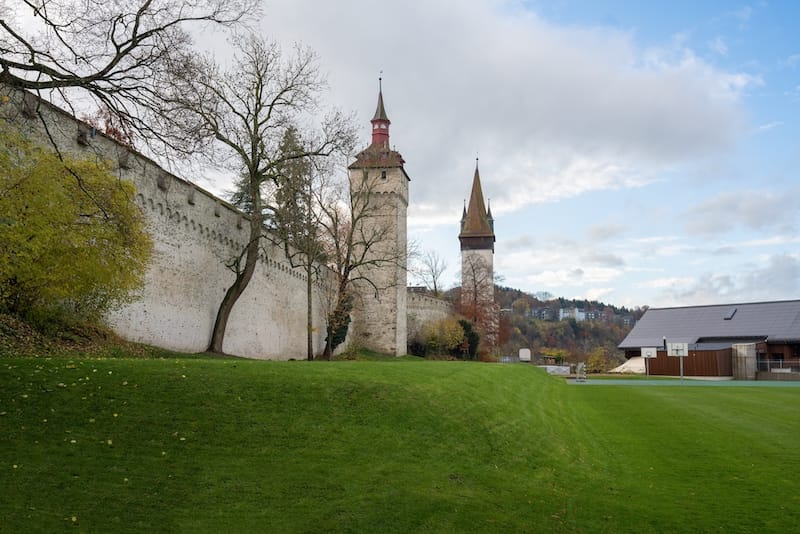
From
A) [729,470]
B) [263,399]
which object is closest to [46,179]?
[263,399]

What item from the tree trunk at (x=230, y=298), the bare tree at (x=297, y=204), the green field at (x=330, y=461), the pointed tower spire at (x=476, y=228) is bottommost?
the green field at (x=330, y=461)

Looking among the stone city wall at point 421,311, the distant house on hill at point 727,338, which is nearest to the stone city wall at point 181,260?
the stone city wall at point 421,311

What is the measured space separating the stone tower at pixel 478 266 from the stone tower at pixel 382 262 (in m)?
19.2

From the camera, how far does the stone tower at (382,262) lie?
4431 cm

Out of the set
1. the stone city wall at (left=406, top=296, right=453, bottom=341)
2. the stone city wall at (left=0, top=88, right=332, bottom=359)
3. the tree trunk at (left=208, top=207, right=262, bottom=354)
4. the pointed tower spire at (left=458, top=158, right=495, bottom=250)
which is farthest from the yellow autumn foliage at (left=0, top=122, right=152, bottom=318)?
the pointed tower spire at (left=458, top=158, right=495, bottom=250)

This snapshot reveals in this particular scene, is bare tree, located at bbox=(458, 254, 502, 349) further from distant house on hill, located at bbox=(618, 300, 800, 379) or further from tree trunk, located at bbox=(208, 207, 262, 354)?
tree trunk, located at bbox=(208, 207, 262, 354)

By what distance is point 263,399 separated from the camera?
1050cm

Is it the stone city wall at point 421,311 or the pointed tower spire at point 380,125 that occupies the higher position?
the pointed tower spire at point 380,125

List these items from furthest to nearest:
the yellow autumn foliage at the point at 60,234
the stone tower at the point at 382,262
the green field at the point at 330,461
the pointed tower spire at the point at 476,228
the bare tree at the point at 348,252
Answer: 1. the pointed tower spire at the point at 476,228
2. the stone tower at the point at 382,262
3. the bare tree at the point at 348,252
4. the yellow autumn foliage at the point at 60,234
5. the green field at the point at 330,461

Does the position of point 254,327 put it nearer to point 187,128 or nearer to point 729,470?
point 187,128

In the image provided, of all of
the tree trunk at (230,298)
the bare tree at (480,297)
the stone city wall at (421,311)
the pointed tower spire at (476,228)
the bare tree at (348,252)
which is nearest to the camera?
the tree trunk at (230,298)

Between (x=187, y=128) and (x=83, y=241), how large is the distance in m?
5.83

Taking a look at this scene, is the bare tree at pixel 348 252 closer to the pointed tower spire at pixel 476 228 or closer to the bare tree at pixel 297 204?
the bare tree at pixel 297 204

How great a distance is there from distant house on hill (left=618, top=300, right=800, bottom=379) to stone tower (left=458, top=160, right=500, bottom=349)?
520 inches
